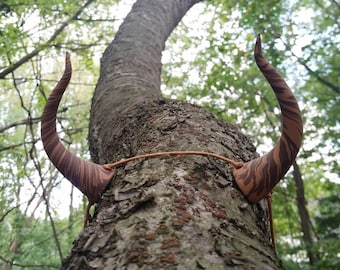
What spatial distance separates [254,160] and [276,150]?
72 millimetres

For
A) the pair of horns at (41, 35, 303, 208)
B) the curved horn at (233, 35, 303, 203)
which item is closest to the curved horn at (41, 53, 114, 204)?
the pair of horns at (41, 35, 303, 208)

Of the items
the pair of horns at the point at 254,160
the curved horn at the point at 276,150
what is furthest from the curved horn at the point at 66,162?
the curved horn at the point at 276,150

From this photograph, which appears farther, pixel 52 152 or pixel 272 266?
pixel 52 152

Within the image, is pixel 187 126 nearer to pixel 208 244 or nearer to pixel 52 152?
pixel 52 152

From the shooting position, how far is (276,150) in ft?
2.81

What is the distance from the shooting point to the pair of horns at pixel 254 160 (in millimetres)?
818

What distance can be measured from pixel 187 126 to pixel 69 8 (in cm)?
294

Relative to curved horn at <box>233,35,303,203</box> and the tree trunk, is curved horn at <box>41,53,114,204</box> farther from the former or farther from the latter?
curved horn at <box>233,35,303,203</box>

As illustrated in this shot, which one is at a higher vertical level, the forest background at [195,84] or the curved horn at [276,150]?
the forest background at [195,84]

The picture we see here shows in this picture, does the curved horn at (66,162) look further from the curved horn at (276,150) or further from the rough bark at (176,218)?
the curved horn at (276,150)

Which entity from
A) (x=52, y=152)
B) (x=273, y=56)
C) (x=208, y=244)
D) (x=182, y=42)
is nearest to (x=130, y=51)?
(x=52, y=152)

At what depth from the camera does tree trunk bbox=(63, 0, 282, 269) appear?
0.68 meters

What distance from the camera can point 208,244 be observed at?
0.69m

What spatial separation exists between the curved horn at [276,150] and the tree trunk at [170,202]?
43 millimetres
